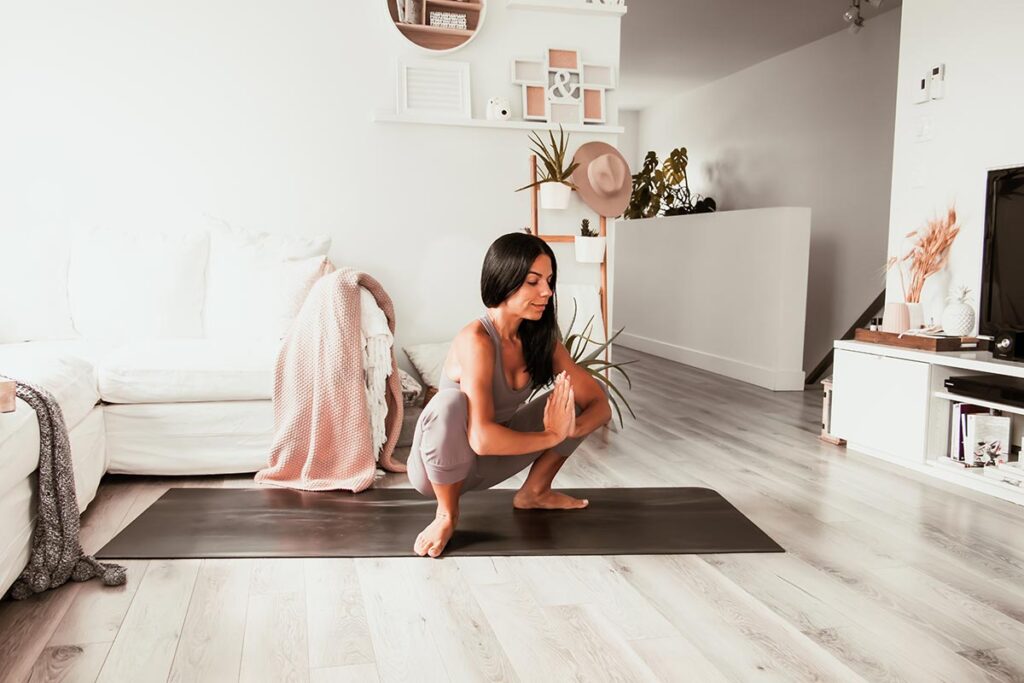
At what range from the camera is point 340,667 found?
1.71m

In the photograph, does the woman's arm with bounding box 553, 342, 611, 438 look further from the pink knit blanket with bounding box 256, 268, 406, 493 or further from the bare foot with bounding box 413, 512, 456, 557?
the pink knit blanket with bounding box 256, 268, 406, 493

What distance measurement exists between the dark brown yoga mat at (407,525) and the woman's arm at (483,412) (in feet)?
1.07

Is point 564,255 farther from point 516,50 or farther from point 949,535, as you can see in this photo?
point 949,535

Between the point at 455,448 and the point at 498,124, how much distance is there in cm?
226

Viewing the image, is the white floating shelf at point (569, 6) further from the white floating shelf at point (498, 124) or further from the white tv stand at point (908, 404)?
the white tv stand at point (908, 404)

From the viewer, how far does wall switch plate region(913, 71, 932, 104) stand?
381cm

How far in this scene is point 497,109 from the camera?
4.09 meters

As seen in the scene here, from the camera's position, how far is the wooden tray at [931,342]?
3385 millimetres

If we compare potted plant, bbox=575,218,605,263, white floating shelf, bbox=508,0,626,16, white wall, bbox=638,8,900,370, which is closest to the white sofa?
potted plant, bbox=575,218,605,263

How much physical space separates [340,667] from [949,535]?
195 centimetres

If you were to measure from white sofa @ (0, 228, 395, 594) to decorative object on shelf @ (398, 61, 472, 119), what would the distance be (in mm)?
828

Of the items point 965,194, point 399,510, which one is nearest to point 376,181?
point 399,510

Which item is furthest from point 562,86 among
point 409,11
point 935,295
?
point 935,295

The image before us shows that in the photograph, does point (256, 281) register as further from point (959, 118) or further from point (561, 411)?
point (959, 118)
